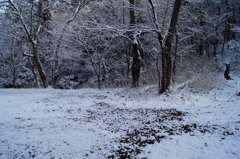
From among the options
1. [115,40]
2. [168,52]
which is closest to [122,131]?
[168,52]

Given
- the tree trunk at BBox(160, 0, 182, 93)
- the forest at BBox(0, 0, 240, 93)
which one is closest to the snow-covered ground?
the tree trunk at BBox(160, 0, 182, 93)

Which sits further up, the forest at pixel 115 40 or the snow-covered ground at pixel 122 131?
the forest at pixel 115 40

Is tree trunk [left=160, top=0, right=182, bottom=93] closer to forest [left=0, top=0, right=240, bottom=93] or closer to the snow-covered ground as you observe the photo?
forest [left=0, top=0, right=240, bottom=93]

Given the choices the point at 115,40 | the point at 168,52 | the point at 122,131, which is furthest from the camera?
the point at 115,40

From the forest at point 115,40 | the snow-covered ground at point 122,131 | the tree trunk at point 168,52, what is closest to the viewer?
the snow-covered ground at point 122,131

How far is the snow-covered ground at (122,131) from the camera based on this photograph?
2635 millimetres

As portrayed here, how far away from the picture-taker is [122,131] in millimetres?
3549

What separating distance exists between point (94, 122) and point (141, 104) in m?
2.37

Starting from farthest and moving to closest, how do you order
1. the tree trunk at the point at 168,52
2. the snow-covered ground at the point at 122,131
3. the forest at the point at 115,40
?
the forest at the point at 115,40, the tree trunk at the point at 168,52, the snow-covered ground at the point at 122,131

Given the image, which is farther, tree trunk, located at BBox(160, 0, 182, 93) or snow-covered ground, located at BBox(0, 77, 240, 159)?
tree trunk, located at BBox(160, 0, 182, 93)

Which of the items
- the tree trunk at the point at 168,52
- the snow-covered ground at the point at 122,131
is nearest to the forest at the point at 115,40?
the tree trunk at the point at 168,52

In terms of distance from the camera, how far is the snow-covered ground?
263 cm

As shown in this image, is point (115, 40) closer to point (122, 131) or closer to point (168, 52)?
point (168, 52)

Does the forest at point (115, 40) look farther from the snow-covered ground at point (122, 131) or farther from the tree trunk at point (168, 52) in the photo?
the snow-covered ground at point (122, 131)
